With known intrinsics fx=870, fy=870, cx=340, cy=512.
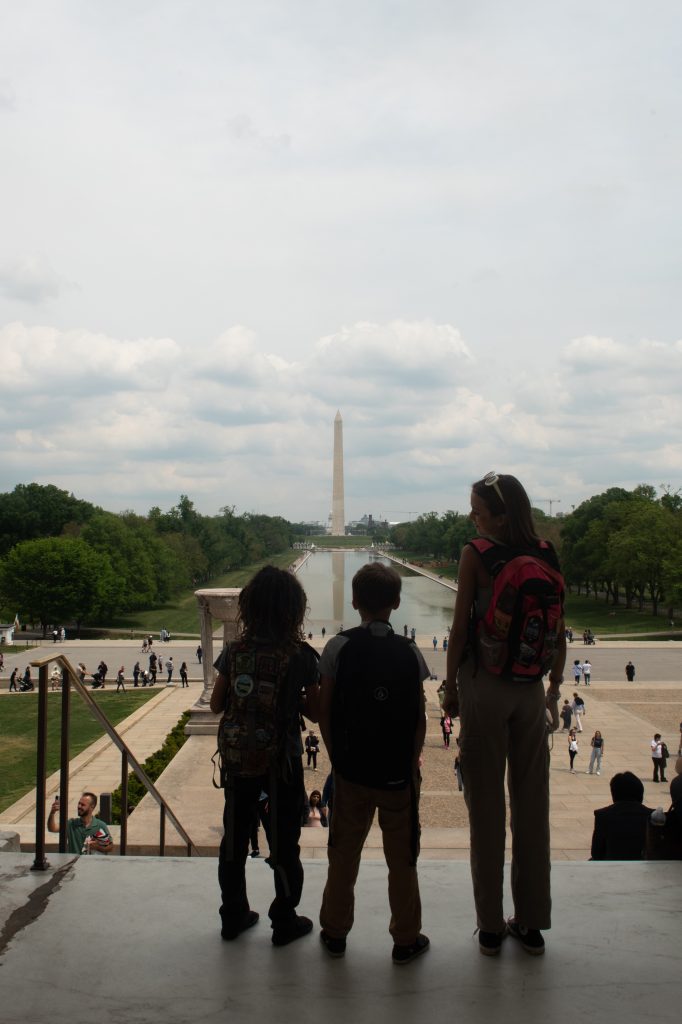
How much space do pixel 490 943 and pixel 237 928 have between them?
3.36 feet

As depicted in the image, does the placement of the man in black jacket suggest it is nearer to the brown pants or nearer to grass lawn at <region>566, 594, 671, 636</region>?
the brown pants

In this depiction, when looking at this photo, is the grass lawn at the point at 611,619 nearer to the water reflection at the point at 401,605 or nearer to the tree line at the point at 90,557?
the water reflection at the point at 401,605

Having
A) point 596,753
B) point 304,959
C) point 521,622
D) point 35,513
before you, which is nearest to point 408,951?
point 304,959

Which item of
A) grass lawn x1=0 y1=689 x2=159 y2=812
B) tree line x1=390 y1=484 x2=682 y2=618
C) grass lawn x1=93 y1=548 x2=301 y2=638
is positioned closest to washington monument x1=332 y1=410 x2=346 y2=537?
tree line x1=390 y1=484 x2=682 y2=618

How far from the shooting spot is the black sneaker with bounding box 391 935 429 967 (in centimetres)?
337

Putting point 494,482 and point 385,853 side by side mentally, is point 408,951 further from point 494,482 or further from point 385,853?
point 494,482

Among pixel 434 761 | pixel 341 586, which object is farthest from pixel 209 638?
pixel 341 586

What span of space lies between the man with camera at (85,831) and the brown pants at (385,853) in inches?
98.2

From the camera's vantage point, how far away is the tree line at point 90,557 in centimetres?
5131

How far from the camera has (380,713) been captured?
3.49 metres

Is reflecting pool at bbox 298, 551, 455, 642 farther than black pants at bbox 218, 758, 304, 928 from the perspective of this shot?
Yes

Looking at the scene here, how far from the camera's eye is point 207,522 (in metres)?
95.1

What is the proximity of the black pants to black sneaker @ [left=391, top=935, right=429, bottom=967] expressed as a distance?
0.46m

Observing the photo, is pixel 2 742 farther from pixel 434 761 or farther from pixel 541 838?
pixel 434 761
